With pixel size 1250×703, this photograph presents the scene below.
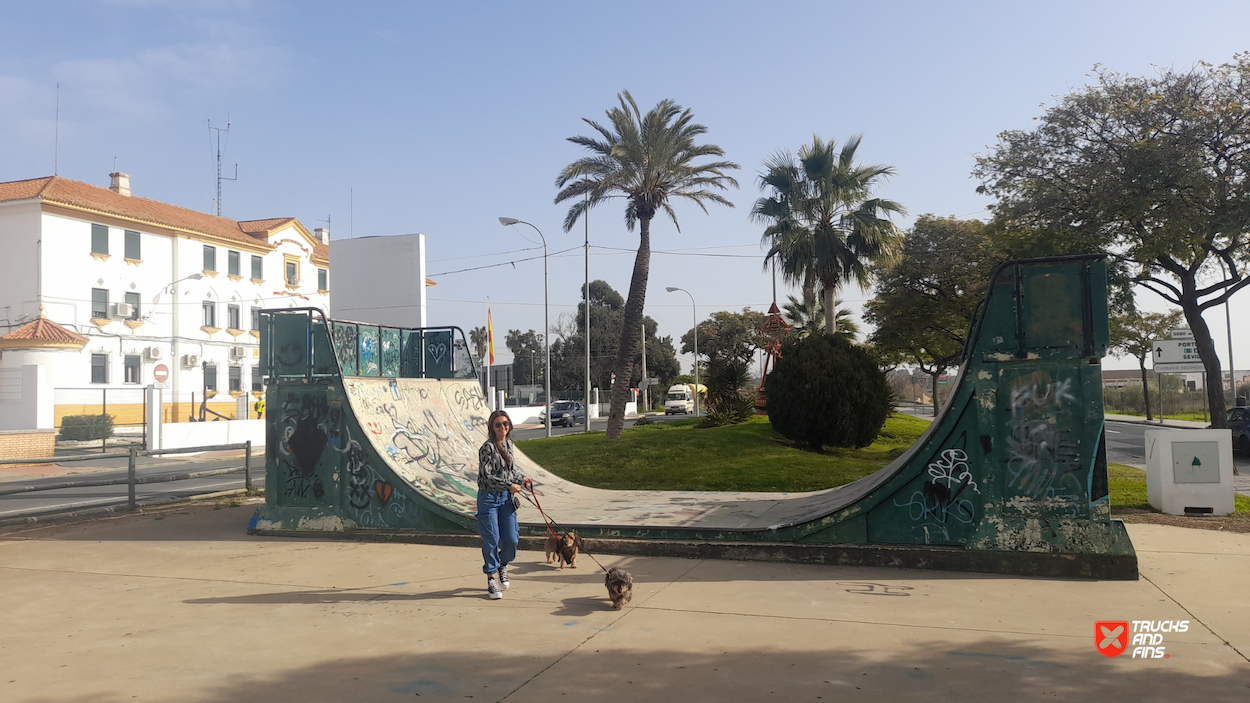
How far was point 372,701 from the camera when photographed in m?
4.76

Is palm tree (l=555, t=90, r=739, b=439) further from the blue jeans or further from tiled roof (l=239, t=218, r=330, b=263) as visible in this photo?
tiled roof (l=239, t=218, r=330, b=263)

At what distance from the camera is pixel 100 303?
4069cm

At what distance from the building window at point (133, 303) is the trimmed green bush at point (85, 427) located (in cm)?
1001

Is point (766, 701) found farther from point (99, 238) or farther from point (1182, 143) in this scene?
point (99, 238)

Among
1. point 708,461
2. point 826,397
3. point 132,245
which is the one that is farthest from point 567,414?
point 708,461

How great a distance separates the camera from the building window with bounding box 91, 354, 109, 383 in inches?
1566

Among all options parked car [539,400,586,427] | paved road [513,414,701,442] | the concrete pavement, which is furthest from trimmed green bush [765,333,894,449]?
parked car [539,400,586,427]

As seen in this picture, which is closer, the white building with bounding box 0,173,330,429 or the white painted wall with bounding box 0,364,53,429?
the white painted wall with bounding box 0,364,53,429

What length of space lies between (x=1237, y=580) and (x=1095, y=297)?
2858 millimetres

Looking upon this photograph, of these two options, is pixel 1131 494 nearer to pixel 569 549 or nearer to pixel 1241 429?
pixel 569 549

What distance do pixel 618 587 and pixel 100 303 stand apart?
43.0 m

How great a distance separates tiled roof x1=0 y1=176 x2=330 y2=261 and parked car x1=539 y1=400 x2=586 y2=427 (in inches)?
818

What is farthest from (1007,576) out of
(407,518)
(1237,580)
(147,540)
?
(147,540)

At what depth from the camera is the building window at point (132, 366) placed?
41938 mm
